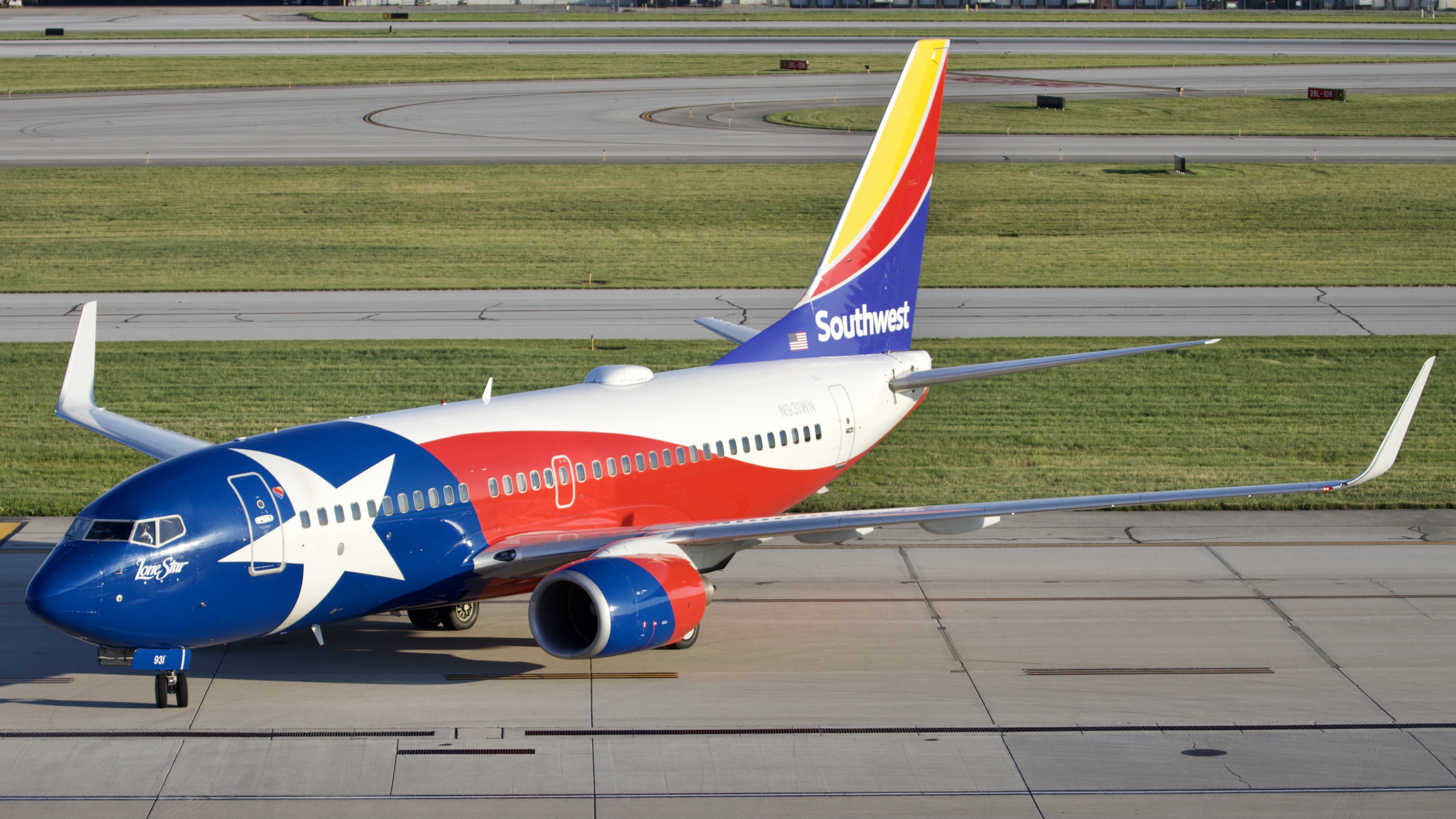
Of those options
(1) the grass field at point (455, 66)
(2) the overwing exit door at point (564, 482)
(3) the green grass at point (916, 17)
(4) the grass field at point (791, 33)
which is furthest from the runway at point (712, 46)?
(2) the overwing exit door at point (564, 482)

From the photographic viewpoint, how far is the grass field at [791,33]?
468ft

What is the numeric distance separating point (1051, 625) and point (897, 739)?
5.51 metres

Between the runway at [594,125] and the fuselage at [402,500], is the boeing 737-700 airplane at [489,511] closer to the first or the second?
the fuselage at [402,500]

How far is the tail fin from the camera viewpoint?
95.6ft

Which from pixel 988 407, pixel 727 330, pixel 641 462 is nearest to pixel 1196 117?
pixel 988 407

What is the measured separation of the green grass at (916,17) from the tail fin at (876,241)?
142 metres

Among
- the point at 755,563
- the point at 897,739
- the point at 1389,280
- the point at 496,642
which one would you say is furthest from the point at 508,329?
the point at 1389,280

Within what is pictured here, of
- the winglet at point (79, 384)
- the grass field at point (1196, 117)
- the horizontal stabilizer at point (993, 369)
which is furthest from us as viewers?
the grass field at point (1196, 117)

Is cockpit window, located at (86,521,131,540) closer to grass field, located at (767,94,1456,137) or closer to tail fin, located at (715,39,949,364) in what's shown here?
tail fin, located at (715,39,949,364)

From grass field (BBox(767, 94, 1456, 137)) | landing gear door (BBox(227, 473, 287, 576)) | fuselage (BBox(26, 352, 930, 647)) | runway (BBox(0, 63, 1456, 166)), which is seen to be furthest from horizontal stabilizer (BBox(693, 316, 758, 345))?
grass field (BBox(767, 94, 1456, 137))

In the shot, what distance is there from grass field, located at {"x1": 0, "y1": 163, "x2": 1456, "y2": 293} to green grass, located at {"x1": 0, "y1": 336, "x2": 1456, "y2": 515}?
1049 centimetres

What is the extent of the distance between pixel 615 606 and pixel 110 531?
698cm

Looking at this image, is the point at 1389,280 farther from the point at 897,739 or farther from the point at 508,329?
the point at 897,739

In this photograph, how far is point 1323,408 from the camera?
3831 centimetres
